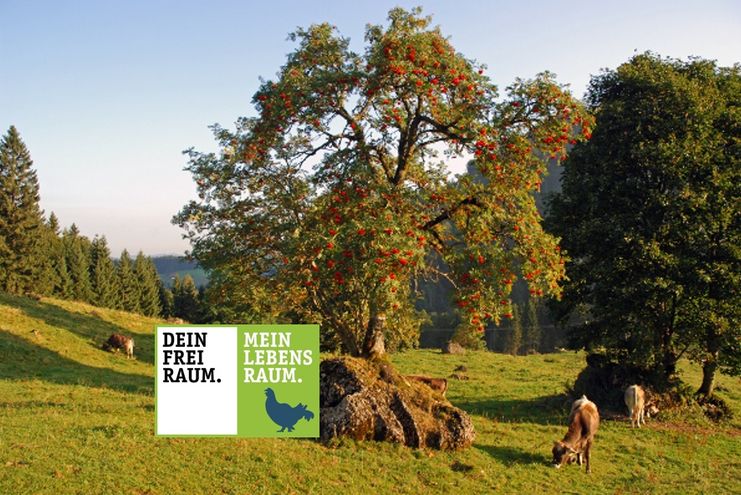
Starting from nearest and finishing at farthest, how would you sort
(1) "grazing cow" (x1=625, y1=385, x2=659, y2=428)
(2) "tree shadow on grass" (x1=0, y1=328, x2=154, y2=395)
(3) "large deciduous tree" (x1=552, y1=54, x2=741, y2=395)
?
(3) "large deciduous tree" (x1=552, y1=54, x2=741, y2=395) < (1) "grazing cow" (x1=625, y1=385, x2=659, y2=428) < (2) "tree shadow on grass" (x1=0, y1=328, x2=154, y2=395)

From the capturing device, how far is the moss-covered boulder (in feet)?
56.2

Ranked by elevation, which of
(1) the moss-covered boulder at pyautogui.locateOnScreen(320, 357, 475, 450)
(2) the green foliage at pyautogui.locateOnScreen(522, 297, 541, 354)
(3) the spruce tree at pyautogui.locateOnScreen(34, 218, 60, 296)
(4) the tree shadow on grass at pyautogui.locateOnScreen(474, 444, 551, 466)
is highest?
(3) the spruce tree at pyautogui.locateOnScreen(34, 218, 60, 296)

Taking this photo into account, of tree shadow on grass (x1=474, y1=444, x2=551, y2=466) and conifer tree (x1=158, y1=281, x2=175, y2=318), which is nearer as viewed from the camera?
tree shadow on grass (x1=474, y1=444, x2=551, y2=466)

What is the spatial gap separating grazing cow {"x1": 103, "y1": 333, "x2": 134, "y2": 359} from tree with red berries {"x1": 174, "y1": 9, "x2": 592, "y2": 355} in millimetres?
23786

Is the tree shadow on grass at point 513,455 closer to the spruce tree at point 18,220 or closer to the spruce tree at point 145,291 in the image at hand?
the spruce tree at point 18,220

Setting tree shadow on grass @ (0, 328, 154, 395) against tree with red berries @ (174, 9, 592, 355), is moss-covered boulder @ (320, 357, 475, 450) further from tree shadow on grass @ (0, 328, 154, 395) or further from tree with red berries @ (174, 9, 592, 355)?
tree shadow on grass @ (0, 328, 154, 395)

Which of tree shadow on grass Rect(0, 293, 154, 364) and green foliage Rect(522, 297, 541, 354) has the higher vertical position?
tree shadow on grass Rect(0, 293, 154, 364)

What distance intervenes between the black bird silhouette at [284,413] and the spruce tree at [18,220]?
75.1 meters

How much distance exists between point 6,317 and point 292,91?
32955 millimetres

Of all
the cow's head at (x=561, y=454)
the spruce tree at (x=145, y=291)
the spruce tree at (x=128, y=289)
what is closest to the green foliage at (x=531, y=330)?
the spruce tree at (x=145, y=291)

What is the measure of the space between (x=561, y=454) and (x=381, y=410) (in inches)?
260

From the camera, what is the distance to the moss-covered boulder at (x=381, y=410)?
17.1 metres

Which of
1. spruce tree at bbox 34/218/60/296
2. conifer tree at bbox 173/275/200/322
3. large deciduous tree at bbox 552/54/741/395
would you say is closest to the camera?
large deciduous tree at bbox 552/54/741/395

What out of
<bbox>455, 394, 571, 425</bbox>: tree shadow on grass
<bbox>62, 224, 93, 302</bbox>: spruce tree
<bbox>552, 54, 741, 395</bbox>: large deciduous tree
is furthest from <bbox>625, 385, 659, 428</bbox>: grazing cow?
<bbox>62, 224, 93, 302</bbox>: spruce tree
